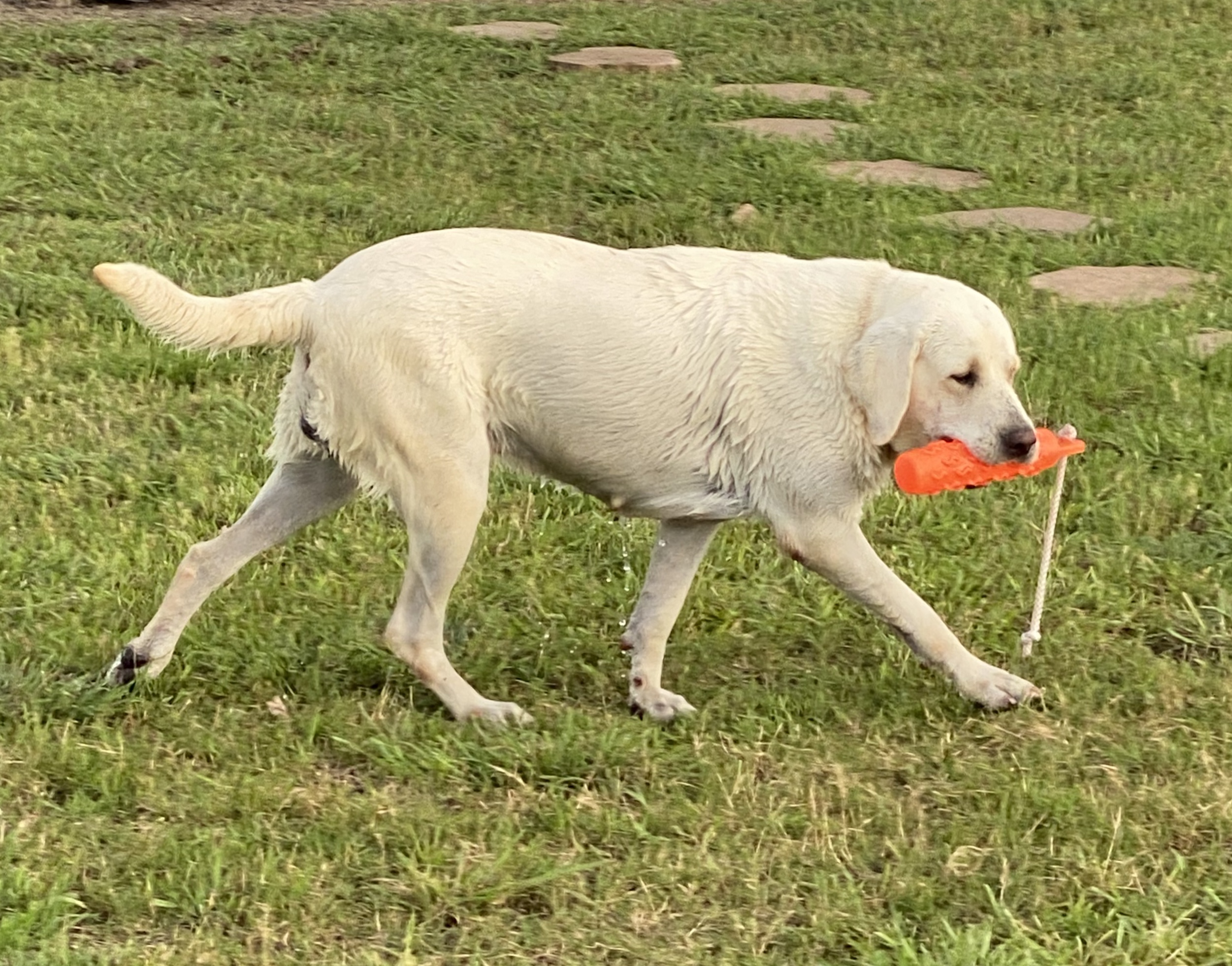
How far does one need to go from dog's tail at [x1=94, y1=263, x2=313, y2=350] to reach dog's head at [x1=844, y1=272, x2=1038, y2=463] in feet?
4.22

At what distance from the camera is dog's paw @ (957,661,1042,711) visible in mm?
3986

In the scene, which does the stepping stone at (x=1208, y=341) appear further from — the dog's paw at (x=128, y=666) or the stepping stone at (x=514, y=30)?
the stepping stone at (x=514, y=30)

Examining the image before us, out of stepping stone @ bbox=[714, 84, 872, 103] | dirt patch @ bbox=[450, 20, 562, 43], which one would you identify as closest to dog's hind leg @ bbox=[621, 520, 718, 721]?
stepping stone @ bbox=[714, 84, 872, 103]

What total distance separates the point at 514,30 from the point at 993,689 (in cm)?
829

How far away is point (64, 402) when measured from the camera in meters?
5.61

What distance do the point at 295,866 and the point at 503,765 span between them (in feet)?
1.98

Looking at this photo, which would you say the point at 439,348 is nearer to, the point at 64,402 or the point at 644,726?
the point at 644,726

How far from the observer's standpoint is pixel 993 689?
3990 millimetres

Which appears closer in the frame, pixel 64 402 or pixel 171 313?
pixel 171 313

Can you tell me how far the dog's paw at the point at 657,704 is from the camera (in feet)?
13.3

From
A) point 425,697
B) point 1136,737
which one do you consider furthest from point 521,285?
point 1136,737

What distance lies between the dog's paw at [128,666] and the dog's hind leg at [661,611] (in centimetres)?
117

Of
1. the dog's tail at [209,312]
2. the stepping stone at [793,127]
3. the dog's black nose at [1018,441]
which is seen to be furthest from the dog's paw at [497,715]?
the stepping stone at [793,127]

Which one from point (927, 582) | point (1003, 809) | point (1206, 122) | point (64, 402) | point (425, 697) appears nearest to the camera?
point (1003, 809)
